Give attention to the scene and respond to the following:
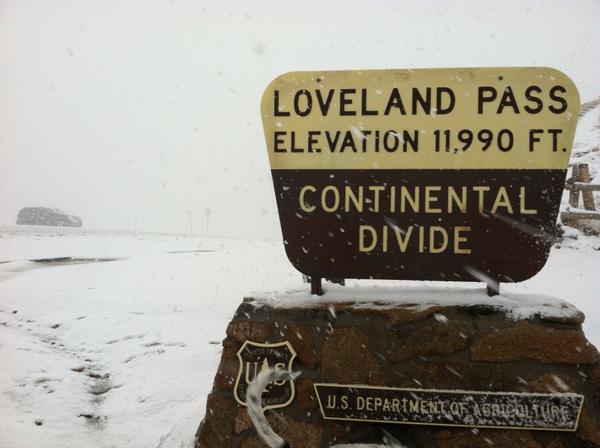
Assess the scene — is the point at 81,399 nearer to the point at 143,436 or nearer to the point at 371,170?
the point at 143,436

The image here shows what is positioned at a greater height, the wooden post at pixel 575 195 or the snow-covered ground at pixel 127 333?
the wooden post at pixel 575 195

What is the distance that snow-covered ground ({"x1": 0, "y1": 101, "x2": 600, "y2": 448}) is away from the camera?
4078mm

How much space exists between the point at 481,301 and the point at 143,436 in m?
3.04

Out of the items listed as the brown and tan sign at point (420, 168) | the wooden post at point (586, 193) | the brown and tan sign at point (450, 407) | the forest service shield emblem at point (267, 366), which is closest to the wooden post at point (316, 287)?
the brown and tan sign at point (420, 168)

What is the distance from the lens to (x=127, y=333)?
6.82 metres

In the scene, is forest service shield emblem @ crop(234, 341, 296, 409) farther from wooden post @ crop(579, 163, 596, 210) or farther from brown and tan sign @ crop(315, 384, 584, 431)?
wooden post @ crop(579, 163, 596, 210)

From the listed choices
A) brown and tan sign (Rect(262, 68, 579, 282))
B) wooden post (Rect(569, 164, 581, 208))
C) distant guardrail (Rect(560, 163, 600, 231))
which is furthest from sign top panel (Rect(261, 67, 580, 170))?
wooden post (Rect(569, 164, 581, 208))

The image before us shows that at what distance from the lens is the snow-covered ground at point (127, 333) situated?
4.08 metres

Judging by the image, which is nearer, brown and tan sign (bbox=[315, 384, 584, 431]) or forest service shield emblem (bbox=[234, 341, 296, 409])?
brown and tan sign (bbox=[315, 384, 584, 431])

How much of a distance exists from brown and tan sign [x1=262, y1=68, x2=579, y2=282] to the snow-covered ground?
0.97ft

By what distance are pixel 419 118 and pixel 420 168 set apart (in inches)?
13.0

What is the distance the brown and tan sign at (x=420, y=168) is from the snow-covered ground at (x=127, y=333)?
11.6 inches

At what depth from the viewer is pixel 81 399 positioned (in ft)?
15.1

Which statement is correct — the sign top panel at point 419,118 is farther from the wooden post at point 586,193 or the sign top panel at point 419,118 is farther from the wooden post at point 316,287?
the wooden post at point 586,193
